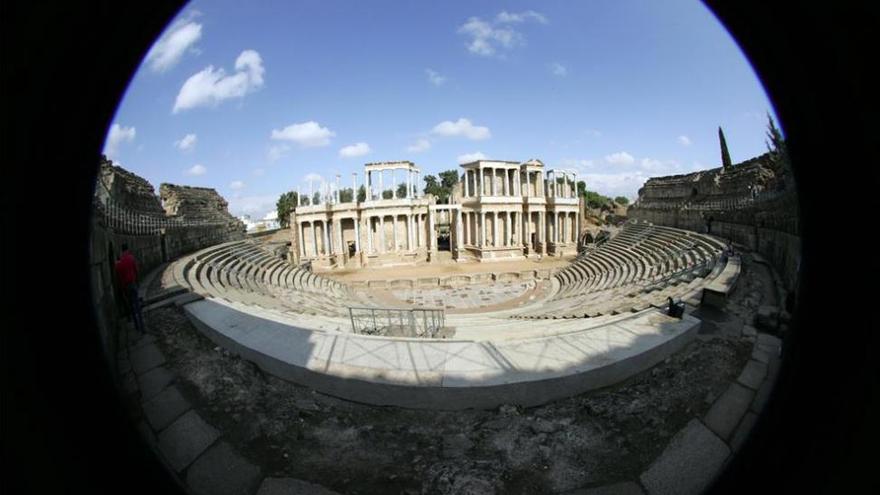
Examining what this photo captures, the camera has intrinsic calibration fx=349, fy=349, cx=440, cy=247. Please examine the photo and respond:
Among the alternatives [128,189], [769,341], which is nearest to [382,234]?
[128,189]

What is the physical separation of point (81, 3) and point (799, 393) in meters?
4.18

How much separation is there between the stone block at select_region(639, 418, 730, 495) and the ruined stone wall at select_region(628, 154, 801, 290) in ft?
13.6

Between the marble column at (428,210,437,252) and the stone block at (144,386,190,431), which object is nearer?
the stone block at (144,386,190,431)

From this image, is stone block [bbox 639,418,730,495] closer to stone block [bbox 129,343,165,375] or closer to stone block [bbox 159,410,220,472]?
stone block [bbox 159,410,220,472]

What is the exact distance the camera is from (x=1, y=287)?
1570 millimetres

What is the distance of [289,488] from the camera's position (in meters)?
3.41

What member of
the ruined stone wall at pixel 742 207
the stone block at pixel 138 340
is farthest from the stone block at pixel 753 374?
the stone block at pixel 138 340

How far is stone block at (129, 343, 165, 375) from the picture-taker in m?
5.32

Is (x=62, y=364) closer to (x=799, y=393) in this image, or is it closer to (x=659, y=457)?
(x=799, y=393)

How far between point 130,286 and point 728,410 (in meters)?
9.60

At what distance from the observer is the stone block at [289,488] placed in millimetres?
3365

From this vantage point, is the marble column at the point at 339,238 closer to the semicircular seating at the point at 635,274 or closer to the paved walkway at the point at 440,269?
the paved walkway at the point at 440,269

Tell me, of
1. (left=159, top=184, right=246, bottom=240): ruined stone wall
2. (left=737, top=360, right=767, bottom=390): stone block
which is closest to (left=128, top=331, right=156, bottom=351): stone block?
(left=737, top=360, right=767, bottom=390): stone block

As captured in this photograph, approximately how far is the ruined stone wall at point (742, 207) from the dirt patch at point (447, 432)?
13.6 ft
